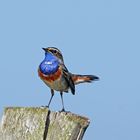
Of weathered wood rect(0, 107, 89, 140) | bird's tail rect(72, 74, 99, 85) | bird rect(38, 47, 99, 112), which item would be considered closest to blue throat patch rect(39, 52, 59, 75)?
bird rect(38, 47, 99, 112)

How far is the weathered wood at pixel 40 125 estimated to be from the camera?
15.8ft

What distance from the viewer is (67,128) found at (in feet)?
15.7

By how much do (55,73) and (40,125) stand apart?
5.67 m

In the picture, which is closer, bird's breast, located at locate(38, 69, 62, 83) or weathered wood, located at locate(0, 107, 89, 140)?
weathered wood, located at locate(0, 107, 89, 140)

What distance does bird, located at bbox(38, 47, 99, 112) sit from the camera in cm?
1022

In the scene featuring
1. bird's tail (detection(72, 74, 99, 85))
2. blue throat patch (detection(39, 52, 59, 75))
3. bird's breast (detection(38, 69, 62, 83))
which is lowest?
bird's tail (detection(72, 74, 99, 85))

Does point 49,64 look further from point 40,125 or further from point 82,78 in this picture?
point 40,125

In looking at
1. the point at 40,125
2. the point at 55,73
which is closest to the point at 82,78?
the point at 55,73

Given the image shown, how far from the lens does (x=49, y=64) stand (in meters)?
10.4

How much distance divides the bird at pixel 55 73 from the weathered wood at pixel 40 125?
489cm

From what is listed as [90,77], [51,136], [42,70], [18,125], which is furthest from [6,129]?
[90,77]

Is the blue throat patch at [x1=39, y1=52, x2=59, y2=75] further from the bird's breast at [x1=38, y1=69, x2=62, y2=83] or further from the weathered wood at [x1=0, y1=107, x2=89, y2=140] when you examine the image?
the weathered wood at [x1=0, y1=107, x2=89, y2=140]

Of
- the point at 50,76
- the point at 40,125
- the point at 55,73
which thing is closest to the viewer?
the point at 40,125

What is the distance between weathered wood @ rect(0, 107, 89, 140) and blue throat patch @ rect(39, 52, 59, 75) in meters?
5.06
